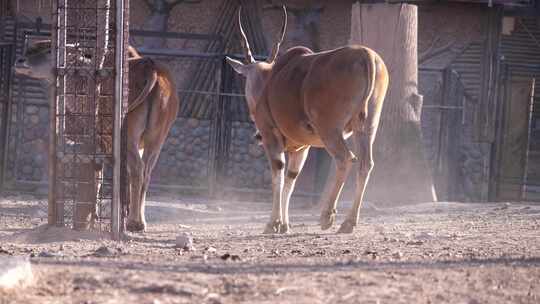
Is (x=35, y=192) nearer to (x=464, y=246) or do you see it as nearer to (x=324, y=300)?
(x=464, y=246)

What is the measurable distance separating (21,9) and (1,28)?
0.45 metres

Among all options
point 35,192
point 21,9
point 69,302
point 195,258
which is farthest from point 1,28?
point 69,302

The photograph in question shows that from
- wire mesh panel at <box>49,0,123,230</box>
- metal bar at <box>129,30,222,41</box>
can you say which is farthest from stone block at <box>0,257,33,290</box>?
metal bar at <box>129,30,222,41</box>

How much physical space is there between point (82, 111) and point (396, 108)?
511cm

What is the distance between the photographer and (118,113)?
29.1 feet

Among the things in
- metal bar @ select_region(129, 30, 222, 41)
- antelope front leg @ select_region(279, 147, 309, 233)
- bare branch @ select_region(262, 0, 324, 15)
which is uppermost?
bare branch @ select_region(262, 0, 324, 15)

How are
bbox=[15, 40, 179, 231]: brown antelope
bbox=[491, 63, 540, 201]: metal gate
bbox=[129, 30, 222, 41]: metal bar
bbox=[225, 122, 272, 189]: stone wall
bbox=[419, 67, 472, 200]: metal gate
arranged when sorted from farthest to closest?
1. bbox=[491, 63, 540, 201]: metal gate
2. bbox=[419, 67, 472, 200]: metal gate
3. bbox=[225, 122, 272, 189]: stone wall
4. bbox=[129, 30, 222, 41]: metal bar
5. bbox=[15, 40, 179, 231]: brown antelope

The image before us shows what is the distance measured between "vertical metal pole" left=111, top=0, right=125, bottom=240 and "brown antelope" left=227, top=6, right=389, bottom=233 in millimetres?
1717

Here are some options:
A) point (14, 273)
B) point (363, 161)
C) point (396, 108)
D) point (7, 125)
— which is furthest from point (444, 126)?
point (14, 273)

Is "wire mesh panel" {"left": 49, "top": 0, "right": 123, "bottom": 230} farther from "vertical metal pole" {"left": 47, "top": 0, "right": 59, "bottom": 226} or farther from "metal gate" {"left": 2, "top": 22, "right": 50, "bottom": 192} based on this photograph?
"metal gate" {"left": 2, "top": 22, "right": 50, "bottom": 192}

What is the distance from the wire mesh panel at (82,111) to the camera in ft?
29.8

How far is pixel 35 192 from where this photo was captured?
15070 millimetres

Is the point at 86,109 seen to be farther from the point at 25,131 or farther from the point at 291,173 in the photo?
the point at 25,131

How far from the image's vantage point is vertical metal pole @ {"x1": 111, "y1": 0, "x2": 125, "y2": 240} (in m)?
8.81
